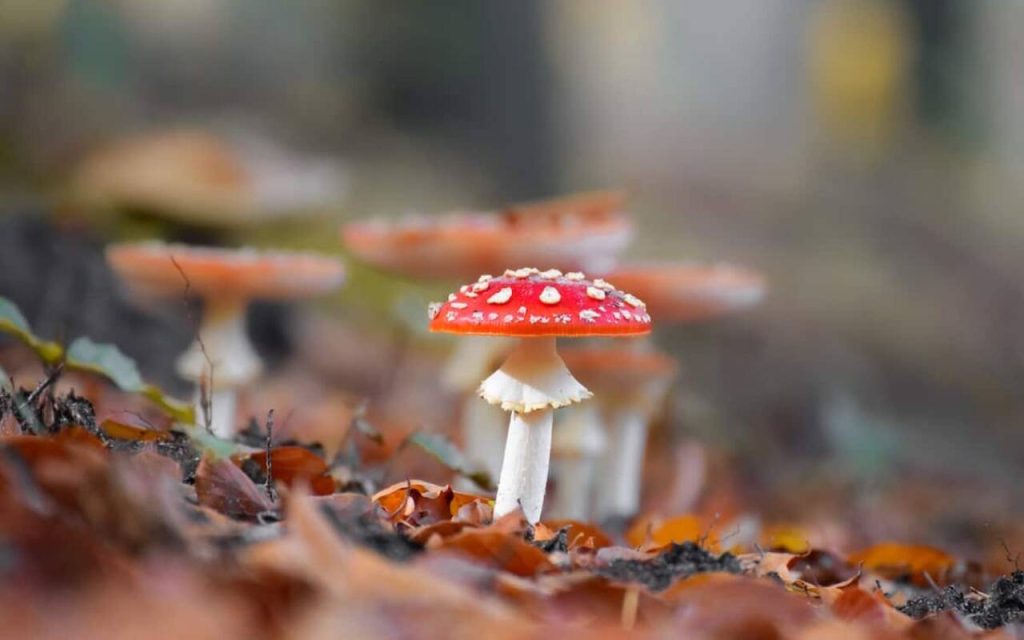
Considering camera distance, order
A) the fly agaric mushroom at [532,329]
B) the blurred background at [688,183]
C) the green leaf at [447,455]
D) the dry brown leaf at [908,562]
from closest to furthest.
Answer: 1. the fly agaric mushroom at [532,329]
2. the green leaf at [447,455]
3. the dry brown leaf at [908,562]
4. the blurred background at [688,183]

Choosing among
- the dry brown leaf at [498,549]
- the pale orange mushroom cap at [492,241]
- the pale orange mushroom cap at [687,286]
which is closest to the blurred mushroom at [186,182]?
the pale orange mushroom cap at [492,241]

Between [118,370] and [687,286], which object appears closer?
[118,370]

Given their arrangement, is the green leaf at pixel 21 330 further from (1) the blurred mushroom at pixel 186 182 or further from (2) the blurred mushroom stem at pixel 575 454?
(1) the blurred mushroom at pixel 186 182

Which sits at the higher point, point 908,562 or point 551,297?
point 551,297

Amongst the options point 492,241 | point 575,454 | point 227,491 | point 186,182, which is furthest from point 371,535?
point 186,182

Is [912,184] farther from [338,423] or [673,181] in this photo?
[338,423]

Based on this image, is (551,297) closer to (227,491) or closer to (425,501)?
(425,501)
